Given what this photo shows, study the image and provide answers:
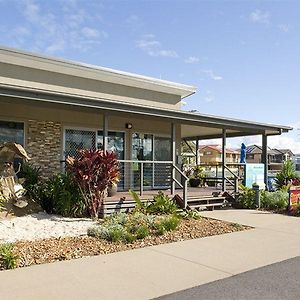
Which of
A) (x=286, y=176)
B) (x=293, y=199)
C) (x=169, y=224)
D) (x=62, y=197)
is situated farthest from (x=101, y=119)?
(x=286, y=176)

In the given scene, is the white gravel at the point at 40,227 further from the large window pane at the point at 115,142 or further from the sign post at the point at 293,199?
the sign post at the point at 293,199

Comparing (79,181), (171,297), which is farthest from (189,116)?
(171,297)

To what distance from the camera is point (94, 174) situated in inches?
413

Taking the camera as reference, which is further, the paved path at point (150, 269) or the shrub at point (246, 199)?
the shrub at point (246, 199)

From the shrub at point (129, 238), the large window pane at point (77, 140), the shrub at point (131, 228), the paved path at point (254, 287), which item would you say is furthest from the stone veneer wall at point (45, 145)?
the paved path at point (254, 287)

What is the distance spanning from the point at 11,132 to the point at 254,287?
1041 centimetres

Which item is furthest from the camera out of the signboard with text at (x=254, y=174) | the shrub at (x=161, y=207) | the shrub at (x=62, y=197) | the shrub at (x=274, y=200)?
the signboard with text at (x=254, y=174)

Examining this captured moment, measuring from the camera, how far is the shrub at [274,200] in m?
13.9

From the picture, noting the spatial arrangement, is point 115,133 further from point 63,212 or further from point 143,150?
→ point 63,212

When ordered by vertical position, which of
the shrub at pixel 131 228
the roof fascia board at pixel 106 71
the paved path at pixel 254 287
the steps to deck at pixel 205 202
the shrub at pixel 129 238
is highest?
the roof fascia board at pixel 106 71

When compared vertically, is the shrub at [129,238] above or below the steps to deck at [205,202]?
below

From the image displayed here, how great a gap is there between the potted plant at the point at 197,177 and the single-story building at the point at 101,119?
69.9 inches

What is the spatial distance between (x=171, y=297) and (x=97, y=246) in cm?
283

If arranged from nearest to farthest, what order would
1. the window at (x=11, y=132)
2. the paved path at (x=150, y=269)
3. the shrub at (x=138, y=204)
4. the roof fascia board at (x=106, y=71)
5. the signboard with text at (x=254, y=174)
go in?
the paved path at (x=150, y=269), the shrub at (x=138, y=204), the window at (x=11, y=132), the roof fascia board at (x=106, y=71), the signboard with text at (x=254, y=174)
